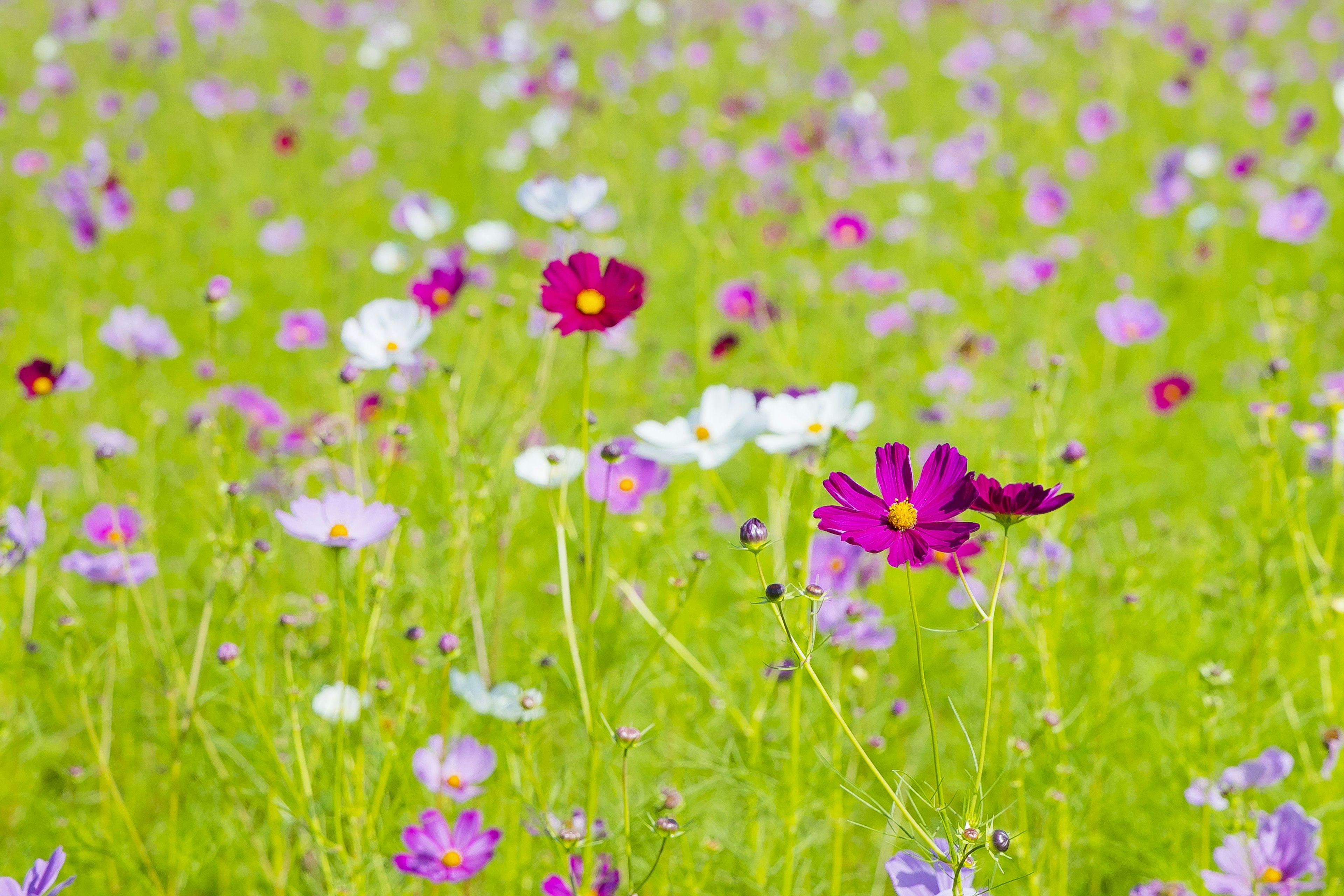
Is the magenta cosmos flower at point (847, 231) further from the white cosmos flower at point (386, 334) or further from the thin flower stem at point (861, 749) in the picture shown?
the thin flower stem at point (861, 749)

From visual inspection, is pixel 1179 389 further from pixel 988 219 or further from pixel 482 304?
pixel 988 219

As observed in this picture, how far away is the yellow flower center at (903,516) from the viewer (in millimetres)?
795

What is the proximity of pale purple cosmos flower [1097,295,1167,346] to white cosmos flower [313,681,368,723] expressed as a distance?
1.89m

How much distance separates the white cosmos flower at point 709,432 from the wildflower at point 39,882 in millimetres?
632

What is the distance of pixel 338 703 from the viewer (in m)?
1.19

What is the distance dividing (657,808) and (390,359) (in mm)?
635

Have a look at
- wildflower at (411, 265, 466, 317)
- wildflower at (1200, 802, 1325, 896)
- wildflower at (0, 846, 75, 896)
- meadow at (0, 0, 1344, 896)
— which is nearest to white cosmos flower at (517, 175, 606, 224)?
meadow at (0, 0, 1344, 896)

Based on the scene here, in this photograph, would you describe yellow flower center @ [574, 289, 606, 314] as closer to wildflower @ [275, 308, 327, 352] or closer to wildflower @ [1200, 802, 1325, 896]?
wildflower @ [1200, 802, 1325, 896]

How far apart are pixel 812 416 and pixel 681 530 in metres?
0.50

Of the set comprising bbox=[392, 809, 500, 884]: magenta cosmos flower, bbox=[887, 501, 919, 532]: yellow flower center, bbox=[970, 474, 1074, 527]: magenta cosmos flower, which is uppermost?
bbox=[970, 474, 1074, 527]: magenta cosmos flower

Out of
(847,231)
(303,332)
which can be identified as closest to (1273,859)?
(847,231)

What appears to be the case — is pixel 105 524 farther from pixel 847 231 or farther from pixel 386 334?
pixel 847 231

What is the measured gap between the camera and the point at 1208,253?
333 cm

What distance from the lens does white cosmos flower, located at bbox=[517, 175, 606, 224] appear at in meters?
1.43
